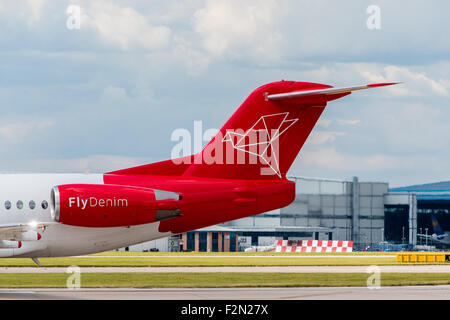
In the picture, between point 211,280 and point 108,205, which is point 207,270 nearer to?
point 211,280

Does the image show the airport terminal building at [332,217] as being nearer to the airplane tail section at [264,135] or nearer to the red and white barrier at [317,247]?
the red and white barrier at [317,247]

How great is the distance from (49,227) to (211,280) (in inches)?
342

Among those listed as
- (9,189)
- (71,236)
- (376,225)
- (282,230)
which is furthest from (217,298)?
(376,225)

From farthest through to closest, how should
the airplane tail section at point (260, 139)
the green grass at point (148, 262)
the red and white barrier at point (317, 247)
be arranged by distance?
the red and white barrier at point (317, 247)
the green grass at point (148, 262)
the airplane tail section at point (260, 139)

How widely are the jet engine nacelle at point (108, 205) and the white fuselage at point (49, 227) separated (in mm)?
905

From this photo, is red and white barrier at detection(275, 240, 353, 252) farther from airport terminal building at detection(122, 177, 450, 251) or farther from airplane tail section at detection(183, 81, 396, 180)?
airplane tail section at detection(183, 81, 396, 180)

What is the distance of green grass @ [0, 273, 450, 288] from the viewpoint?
104ft

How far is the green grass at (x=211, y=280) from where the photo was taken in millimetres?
31641

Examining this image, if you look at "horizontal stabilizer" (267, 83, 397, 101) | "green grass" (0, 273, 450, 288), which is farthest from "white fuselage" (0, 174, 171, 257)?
"horizontal stabilizer" (267, 83, 397, 101)

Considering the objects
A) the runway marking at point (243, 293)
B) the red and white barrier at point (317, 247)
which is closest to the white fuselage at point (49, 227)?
the runway marking at point (243, 293)

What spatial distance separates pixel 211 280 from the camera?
1339 inches

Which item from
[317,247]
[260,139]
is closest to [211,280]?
[260,139]
